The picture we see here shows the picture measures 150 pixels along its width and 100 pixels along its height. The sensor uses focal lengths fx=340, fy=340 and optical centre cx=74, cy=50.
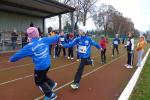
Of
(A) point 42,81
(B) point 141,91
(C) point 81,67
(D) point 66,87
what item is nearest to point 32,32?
(A) point 42,81

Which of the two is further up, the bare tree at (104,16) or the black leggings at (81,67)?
the bare tree at (104,16)

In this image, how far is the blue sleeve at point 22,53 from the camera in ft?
27.0

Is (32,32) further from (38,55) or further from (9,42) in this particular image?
(9,42)

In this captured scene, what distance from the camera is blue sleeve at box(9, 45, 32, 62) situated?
8.24m

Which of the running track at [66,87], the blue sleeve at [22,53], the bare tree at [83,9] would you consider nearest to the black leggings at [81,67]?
the running track at [66,87]

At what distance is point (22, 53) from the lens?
8297mm

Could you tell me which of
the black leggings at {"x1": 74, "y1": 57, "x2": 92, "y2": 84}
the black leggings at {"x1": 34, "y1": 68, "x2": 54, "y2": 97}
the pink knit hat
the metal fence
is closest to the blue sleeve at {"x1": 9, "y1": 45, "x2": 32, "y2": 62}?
the pink knit hat

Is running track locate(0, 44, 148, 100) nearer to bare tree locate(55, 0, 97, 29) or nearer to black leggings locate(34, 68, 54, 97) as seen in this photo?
black leggings locate(34, 68, 54, 97)

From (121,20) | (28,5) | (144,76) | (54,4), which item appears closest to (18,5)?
(28,5)

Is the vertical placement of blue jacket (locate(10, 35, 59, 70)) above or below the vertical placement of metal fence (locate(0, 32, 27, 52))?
above

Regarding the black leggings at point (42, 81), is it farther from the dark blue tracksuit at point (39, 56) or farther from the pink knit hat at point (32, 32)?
the pink knit hat at point (32, 32)

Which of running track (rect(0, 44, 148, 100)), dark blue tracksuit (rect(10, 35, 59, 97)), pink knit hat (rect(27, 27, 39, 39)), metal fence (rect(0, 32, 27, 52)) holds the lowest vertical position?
running track (rect(0, 44, 148, 100))

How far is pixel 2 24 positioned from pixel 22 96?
25123 mm

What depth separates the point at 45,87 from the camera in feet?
28.6
